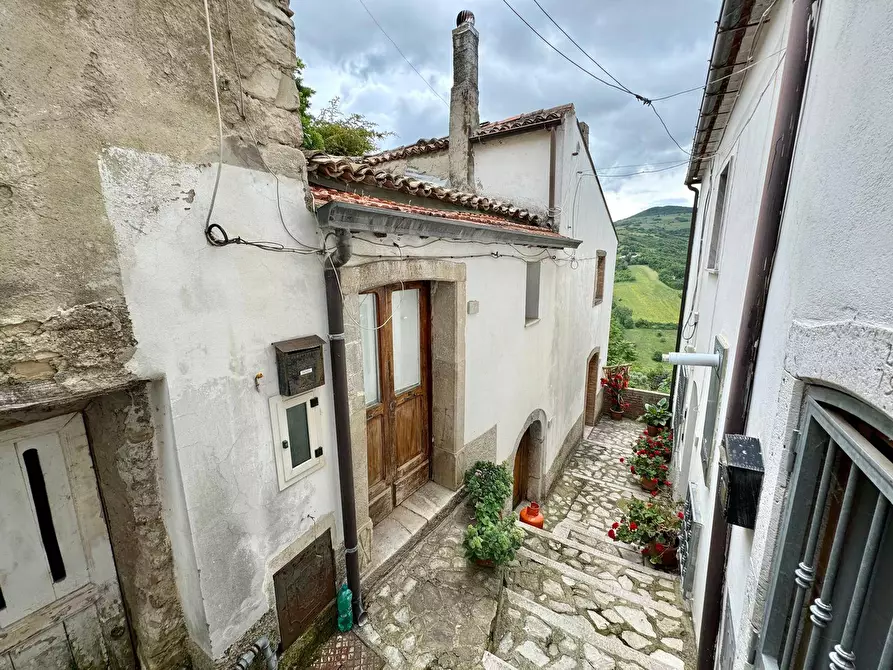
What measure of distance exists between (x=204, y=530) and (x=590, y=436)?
38.0 ft

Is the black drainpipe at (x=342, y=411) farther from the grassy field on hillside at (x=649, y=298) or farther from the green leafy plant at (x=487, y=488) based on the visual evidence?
the grassy field on hillside at (x=649, y=298)

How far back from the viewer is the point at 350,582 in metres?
3.60

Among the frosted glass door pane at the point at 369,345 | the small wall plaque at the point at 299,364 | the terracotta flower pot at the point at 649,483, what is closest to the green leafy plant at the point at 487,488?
the frosted glass door pane at the point at 369,345

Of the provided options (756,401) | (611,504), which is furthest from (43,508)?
(611,504)

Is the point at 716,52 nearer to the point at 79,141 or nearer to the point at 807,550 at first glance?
the point at 807,550

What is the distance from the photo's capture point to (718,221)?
5.50 metres

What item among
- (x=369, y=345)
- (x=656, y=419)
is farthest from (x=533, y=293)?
(x=656, y=419)

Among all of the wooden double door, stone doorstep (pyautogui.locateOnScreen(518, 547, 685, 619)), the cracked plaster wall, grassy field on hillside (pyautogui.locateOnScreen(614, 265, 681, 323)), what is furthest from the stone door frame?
grassy field on hillside (pyautogui.locateOnScreen(614, 265, 681, 323))

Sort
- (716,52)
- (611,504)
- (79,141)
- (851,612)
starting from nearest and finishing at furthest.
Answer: (851,612), (79,141), (716,52), (611,504)

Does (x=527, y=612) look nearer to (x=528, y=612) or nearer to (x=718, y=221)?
(x=528, y=612)

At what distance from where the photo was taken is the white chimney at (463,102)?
7125 millimetres

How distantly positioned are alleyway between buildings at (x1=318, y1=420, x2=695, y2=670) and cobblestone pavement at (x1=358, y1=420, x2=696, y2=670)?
10mm

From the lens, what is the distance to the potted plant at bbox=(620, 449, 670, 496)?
8430 mm

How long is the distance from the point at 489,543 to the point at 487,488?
0.97 meters
